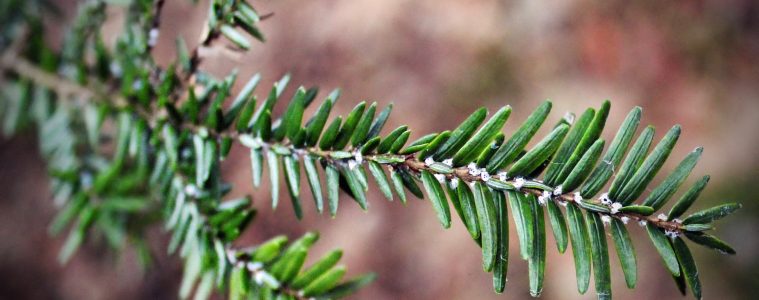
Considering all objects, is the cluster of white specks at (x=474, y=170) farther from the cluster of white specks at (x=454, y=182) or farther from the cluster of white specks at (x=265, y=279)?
the cluster of white specks at (x=265, y=279)

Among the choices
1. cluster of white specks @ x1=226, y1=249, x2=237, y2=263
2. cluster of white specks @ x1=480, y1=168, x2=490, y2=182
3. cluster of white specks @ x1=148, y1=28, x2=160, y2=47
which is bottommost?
cluster of white specks @ x1=226, y1=249, x2=237, y2=263

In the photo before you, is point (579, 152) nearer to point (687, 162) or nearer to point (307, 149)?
point (687, 162)

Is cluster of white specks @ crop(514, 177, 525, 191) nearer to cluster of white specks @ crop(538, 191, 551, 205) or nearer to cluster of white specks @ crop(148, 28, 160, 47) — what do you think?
cluster of white specks @ crop(538, 191, 551, 205)

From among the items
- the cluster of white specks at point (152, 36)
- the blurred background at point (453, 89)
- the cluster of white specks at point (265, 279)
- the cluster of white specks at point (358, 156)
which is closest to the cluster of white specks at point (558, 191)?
the cluster of white specks at point (358, 156)

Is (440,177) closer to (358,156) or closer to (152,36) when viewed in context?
(358,156)

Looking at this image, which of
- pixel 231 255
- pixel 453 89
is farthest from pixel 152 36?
pixel 453 89

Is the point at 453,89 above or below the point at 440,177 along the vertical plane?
above

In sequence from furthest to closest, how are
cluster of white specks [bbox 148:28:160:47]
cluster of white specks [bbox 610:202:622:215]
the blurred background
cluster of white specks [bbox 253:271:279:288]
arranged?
the blurred background → cluster of white specks [bbox 148:28:160:47] → cluster of white specks [bbox 253:271:279:288] → cluster of white specks [bbox 610:202:622:215]

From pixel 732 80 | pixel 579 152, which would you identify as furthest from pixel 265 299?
pixel 732 80

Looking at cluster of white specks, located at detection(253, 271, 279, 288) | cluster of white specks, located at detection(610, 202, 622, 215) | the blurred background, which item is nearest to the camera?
cluster of white specks, located at detection(610, 202, 622, 215)

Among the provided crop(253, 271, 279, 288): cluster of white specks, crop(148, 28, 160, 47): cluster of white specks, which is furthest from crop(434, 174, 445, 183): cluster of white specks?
crop(148, 28, 160, 47): cluster of white specks
